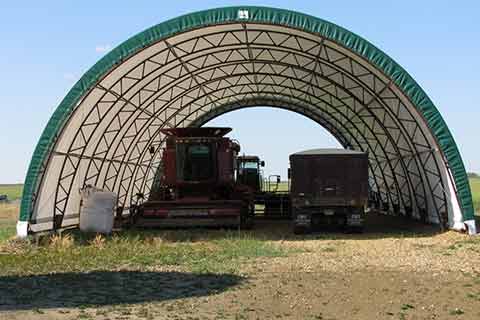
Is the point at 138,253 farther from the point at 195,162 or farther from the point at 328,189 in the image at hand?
the point at 195,162

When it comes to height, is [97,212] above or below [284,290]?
above

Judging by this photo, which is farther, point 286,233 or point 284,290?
point 286,233

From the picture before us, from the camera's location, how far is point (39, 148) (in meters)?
21.0

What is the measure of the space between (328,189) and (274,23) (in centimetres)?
598

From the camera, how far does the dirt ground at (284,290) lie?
9867mm

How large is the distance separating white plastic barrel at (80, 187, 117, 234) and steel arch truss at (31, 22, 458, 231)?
2.89 ft

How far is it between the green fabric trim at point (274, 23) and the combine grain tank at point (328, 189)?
10.00ft

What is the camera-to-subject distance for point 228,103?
37562mm

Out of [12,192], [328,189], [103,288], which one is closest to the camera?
[103,288]

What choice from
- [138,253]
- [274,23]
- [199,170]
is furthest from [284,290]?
[199,170]

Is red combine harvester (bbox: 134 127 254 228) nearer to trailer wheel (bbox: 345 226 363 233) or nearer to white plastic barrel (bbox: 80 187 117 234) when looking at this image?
white plastic barrel (bbox: 80 187 117 234)

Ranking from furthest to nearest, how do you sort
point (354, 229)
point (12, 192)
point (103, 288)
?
point (12, 192)
point (354, 229)
point (103, 288)

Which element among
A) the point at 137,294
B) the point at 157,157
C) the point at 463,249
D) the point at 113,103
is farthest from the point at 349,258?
the point at 157,157

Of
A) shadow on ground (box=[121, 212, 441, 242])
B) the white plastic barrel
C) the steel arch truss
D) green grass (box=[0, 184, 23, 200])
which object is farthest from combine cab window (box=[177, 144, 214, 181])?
green grass (box=[0, 184, 23, 200])
